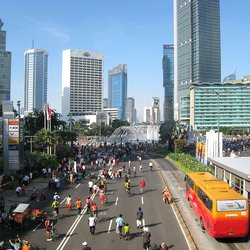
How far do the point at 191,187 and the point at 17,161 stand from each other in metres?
24.0

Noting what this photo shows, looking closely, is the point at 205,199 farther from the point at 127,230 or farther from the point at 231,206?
the point at 127,230

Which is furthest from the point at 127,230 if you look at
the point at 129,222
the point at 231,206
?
the point at 231,206

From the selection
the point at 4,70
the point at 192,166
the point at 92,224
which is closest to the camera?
the point at 92,224

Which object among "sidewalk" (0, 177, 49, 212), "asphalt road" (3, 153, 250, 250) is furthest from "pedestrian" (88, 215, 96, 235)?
"sidewalk" (0, 177, 49, 212)

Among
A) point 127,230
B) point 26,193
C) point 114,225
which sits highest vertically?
point 127,230

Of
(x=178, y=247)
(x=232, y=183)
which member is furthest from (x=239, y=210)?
(x=232, y=183)

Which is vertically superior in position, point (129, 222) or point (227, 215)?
point (227, 215)

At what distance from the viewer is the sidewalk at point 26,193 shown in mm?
30663

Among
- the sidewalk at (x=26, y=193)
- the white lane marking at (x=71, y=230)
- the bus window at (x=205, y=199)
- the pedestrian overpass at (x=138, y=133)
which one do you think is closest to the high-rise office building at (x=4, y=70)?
the pedestrian overpass at (x=138, y=133)

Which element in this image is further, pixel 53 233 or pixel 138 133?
pixel 138 133

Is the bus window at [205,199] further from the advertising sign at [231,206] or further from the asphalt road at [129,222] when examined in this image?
the asphalt road at [129,222]

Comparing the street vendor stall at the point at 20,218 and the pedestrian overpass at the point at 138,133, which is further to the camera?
the pedestrian overpass at the point at 138,133

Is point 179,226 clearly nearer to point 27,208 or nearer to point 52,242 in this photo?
point 52,242

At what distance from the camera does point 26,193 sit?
113 ft
